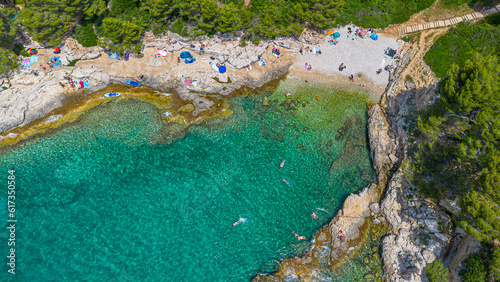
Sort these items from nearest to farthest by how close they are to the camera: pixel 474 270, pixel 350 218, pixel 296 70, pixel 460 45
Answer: pixel 474 270
pixel 350 218
pixel 460 45
pixel 296 70

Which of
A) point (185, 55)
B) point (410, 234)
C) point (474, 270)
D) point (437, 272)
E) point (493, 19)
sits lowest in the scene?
point (410, 234)

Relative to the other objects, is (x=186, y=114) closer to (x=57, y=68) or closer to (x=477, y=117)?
(x=57, y=68)

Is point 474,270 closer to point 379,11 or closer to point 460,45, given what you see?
point 460,45

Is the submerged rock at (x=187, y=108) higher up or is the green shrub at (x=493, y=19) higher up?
the green shrub at (x=493, y=19)

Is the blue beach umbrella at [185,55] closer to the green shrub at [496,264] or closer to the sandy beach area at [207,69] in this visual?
the sandy beach area at [207,69]

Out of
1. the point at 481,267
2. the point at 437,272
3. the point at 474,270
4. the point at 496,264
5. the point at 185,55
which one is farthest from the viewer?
the point at 185,55

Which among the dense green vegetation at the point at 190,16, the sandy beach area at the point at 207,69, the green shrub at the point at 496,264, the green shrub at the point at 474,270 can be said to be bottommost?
the green shrub at the point at 474,270

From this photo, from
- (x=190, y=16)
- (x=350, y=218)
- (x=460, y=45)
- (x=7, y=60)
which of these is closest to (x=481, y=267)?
(x=350, y=218)

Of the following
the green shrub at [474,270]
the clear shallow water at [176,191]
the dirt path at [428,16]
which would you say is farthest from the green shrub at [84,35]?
the green shrub at [474,270]
